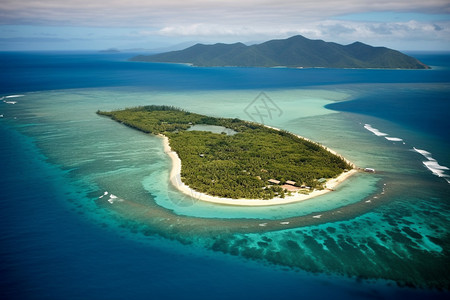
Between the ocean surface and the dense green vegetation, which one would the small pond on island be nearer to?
the dense green vegetation

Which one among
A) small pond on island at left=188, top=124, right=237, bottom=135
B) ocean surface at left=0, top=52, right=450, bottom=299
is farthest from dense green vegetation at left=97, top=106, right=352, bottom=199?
ocean surface at left=0, top=52, right=450, bottom=299

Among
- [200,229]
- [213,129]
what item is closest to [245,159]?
[200,229]

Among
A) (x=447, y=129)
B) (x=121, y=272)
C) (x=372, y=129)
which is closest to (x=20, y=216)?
(x=121, y=272)

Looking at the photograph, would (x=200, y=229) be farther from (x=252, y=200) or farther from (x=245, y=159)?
(x=245, y=159)

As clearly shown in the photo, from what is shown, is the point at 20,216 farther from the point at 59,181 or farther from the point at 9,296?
the point at 9,296

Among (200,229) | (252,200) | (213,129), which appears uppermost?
(213,129)

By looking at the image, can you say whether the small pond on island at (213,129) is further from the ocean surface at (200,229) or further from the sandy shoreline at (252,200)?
the sandy shoreline at (252,200)

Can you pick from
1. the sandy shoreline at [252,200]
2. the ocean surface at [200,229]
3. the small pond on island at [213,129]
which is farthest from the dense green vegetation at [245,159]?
the ocean surface at [200,229]

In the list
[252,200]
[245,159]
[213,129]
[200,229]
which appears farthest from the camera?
[213,129]
